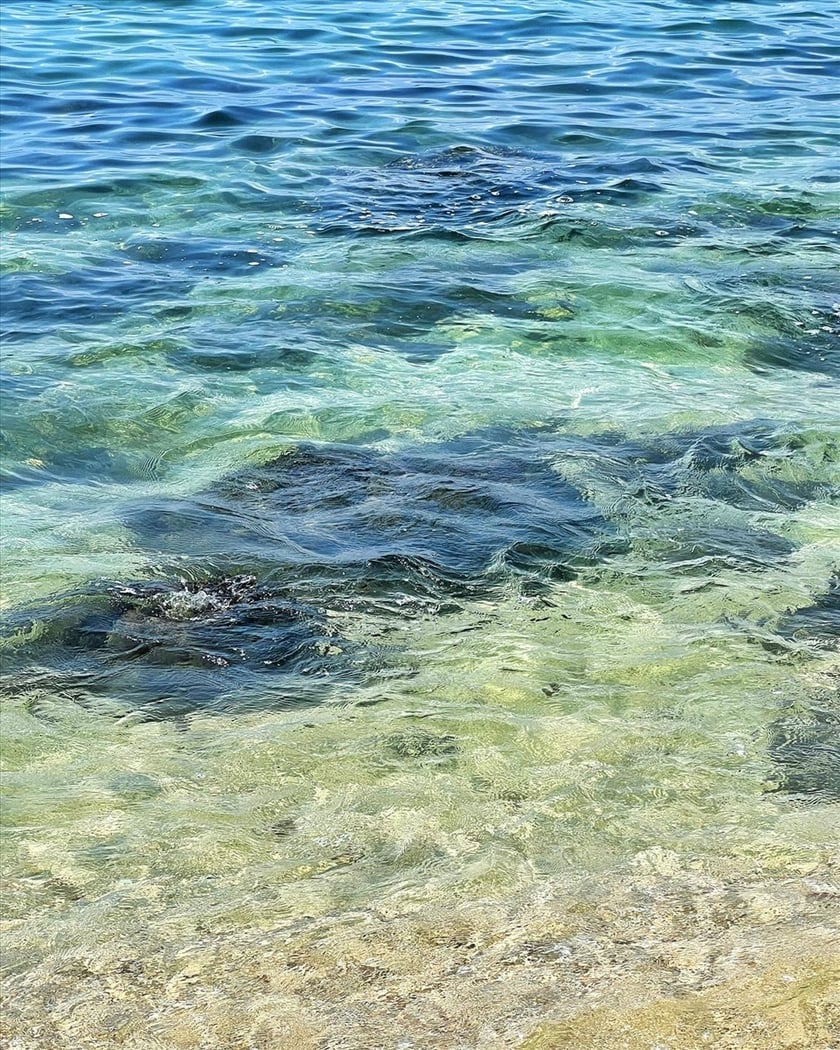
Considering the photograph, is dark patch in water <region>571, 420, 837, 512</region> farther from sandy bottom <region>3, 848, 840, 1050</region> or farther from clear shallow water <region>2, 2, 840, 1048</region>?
sandy bottom <region>3, 848, 840, 1050</region>

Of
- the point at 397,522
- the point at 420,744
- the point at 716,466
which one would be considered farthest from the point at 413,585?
the point at 716,466

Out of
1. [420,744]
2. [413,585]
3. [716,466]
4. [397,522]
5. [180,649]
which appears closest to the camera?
[420,744]

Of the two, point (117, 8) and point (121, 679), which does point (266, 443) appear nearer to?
point (121, 679)

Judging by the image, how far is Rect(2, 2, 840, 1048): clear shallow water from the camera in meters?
3.42

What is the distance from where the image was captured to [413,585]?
18.5ft

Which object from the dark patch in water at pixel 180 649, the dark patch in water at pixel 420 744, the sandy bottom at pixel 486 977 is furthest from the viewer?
the dark patch in water at pixel 180 649

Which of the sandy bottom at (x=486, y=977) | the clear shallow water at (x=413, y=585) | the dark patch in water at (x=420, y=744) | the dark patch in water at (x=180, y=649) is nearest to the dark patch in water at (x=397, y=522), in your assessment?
the clear shallow water at (x=413, y=585)

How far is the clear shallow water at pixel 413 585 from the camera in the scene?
3.42 m

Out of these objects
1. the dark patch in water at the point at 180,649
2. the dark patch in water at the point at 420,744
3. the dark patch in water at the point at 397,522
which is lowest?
the dark patch in water at the point at 420,744

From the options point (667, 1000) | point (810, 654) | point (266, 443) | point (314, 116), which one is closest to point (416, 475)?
point (266, 443)

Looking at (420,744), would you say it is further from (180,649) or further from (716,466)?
(716,466)

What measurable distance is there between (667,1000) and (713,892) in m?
0.55

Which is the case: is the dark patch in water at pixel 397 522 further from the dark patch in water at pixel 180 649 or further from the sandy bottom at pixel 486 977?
the sandy bottom at pixel 486 977

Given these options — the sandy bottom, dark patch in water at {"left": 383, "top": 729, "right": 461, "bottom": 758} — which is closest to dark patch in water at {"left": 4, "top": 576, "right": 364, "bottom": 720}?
dark patch in water at {"left": 383, "top": 729, "right": 461, "bottom": 758}
